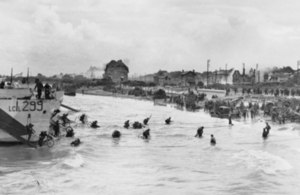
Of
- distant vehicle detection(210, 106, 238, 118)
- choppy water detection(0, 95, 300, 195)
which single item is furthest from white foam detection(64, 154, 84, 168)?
distant vehicle detection(210, 106, 238, 118)

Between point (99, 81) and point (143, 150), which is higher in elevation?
point (99, 81)

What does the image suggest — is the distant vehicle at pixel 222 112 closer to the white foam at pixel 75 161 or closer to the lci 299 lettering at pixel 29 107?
the lci 299 lettering at pixel 29 107

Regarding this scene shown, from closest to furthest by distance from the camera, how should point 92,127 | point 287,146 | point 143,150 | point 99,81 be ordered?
point 143,150 → point 287,146 → point 92,127 → point 99,81

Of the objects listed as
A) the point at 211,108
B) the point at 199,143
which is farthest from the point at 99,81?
the point at 199,143

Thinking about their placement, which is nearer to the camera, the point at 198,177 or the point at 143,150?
the point at 198,177

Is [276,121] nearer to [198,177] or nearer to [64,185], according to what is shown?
[198,177]

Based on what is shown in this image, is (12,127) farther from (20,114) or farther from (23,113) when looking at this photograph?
(23,113)

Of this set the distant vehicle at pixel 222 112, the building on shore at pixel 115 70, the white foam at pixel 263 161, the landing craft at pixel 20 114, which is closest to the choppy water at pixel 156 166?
the white foam at pixel 263 161
